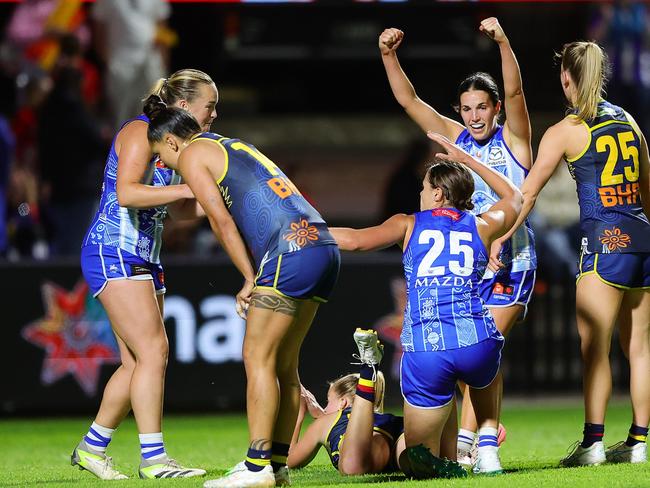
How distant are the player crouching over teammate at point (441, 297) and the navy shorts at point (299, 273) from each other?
251 mm

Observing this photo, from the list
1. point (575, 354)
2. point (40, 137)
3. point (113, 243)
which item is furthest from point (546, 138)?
point (40, 137)

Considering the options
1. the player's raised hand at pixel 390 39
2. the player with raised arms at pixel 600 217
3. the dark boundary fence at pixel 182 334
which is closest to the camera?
the player with raised arms at pixel 600 217

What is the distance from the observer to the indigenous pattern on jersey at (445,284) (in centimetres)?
636

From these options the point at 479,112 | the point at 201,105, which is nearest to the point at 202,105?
the point at 201,105

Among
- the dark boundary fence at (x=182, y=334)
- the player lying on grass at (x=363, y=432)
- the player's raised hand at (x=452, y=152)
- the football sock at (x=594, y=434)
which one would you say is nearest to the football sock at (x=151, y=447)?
the player lying on grass at (x=363, y=432)

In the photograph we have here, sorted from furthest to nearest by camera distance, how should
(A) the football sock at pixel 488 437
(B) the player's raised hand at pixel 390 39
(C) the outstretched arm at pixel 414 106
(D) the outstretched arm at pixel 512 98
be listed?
1. (C) the outstretched arm at pixel 414 106
2. (B) the player's raised hand at pixel 390 39
3. (D) the outstretched arm at pixel 512 98
4. (A) the football sock at pixel 488 437

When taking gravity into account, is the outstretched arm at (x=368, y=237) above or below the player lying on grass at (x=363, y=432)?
above

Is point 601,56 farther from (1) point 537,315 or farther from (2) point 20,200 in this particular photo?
(2) point 20,200

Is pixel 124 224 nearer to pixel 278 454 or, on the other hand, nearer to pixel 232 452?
pixel 278 454

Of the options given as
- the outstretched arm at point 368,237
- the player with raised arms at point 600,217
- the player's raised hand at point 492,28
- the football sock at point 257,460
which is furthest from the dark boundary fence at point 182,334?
the football sock at point 257,460

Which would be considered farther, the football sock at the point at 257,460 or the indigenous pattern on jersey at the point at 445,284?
the indigenous pattern on jersey at the point at 445,284

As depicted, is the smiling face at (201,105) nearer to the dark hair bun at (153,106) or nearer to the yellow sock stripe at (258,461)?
the dark hair bun at (153,106)

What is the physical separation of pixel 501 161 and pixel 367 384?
1630mm

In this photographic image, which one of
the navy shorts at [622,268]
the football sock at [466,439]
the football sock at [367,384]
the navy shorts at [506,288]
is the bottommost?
the football sock at [466,439]
